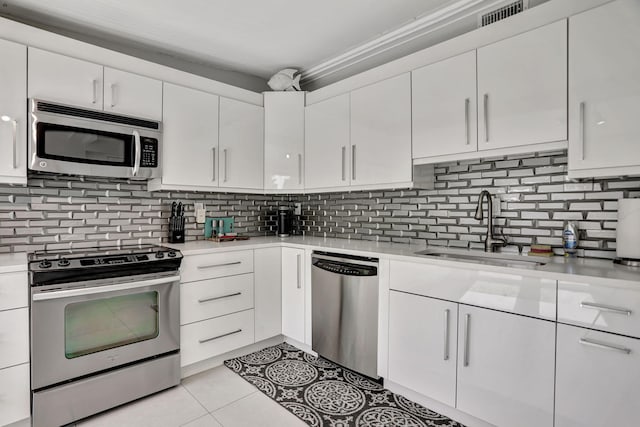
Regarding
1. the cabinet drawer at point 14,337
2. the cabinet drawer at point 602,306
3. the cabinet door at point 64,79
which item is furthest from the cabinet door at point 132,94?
the cabinet drawer at point 602,306

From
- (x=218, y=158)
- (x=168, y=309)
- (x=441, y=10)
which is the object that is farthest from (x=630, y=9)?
(x=168, y=309)

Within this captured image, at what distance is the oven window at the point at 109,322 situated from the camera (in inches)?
76.8

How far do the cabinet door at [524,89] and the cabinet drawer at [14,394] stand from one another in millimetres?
2828

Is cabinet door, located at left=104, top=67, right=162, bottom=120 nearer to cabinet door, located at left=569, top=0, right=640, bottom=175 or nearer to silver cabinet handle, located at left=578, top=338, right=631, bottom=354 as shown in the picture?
cabinet door, located at left=569, top=0, right=640, bottom=175

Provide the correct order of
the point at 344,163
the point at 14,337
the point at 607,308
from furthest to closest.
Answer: the point at 344,163 < the point at 14,337 < the point at 607,308

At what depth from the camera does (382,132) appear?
8.43 feet

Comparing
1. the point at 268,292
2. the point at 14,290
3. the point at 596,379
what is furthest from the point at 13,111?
Answer: the point at 596,379

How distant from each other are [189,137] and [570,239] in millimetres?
2694

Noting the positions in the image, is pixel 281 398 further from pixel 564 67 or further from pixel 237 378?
pixel 564 67

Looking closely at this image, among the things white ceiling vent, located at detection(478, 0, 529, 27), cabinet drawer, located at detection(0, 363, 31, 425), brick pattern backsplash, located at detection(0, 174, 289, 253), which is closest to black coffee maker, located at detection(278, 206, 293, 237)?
brick pattern backsplash, located at detection(0, 174, 289, 253)

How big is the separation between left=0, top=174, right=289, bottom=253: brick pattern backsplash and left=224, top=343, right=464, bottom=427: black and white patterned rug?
1280mm

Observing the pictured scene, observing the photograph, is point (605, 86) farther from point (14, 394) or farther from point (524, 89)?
point (14, 394)

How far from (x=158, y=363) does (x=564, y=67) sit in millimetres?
2919

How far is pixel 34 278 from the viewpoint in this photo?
5.89 feet
